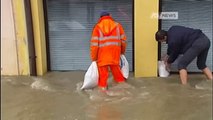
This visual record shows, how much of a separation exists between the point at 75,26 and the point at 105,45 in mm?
1748

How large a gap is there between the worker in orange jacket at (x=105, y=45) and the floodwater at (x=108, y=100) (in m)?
0.38

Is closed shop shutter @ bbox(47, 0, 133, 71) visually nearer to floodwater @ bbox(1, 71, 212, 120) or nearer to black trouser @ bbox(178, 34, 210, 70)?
floodwater @ bbox(1, 71, 212, 120)

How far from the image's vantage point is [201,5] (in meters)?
6.81

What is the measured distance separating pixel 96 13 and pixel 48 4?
1.02 m

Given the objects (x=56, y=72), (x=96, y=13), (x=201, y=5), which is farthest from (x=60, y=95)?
(x=201, y=5)

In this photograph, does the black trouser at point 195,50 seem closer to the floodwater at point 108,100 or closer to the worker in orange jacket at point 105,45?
the floodwater at point 108,100

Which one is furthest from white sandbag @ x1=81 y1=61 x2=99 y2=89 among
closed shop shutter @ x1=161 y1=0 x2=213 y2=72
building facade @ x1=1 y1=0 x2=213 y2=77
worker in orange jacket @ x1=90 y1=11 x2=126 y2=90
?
closed shop shutter @ x1=161 y1=0 x2=213 y2=72

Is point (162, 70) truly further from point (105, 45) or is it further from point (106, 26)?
point (106, 26)

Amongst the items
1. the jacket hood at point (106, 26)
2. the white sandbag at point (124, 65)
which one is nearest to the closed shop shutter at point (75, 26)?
the white sandbag at point (124, 65)

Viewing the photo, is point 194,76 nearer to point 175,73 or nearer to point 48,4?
point 175,73

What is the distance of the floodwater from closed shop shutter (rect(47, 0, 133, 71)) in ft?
2.34

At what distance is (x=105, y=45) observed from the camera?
19.2ft

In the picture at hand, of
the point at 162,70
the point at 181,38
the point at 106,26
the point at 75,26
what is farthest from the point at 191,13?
the point at 75,26

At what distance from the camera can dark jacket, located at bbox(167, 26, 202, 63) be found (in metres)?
6.14
